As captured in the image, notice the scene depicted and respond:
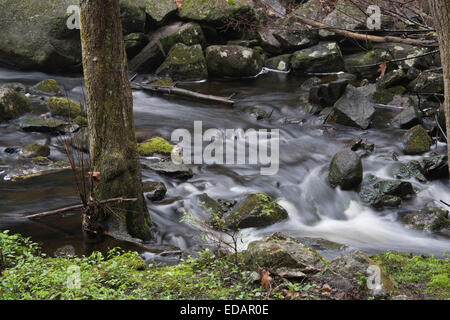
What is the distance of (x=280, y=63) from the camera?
15125 millimetres

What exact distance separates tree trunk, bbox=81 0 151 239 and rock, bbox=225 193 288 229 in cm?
162

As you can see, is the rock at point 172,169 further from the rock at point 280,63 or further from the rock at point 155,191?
the rock at point 280,63

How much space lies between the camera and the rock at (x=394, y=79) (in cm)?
1238

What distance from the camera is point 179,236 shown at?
6695mm

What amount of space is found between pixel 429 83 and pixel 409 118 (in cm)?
168

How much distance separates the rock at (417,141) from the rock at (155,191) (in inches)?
218

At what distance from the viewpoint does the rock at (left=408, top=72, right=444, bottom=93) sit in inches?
451

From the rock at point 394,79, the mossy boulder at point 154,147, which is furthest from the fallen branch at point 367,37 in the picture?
the mossy boulder at point 154,147

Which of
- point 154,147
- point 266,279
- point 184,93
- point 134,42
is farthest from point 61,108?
point 266,279

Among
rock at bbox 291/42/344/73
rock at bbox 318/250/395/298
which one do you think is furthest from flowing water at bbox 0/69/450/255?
rock at bbox 291/42/344/73

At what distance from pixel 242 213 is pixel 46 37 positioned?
9450 millimetres

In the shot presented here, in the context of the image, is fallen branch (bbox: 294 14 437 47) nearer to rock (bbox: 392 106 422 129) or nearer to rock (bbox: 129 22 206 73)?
rock (bbox: 392 106 422 129)
